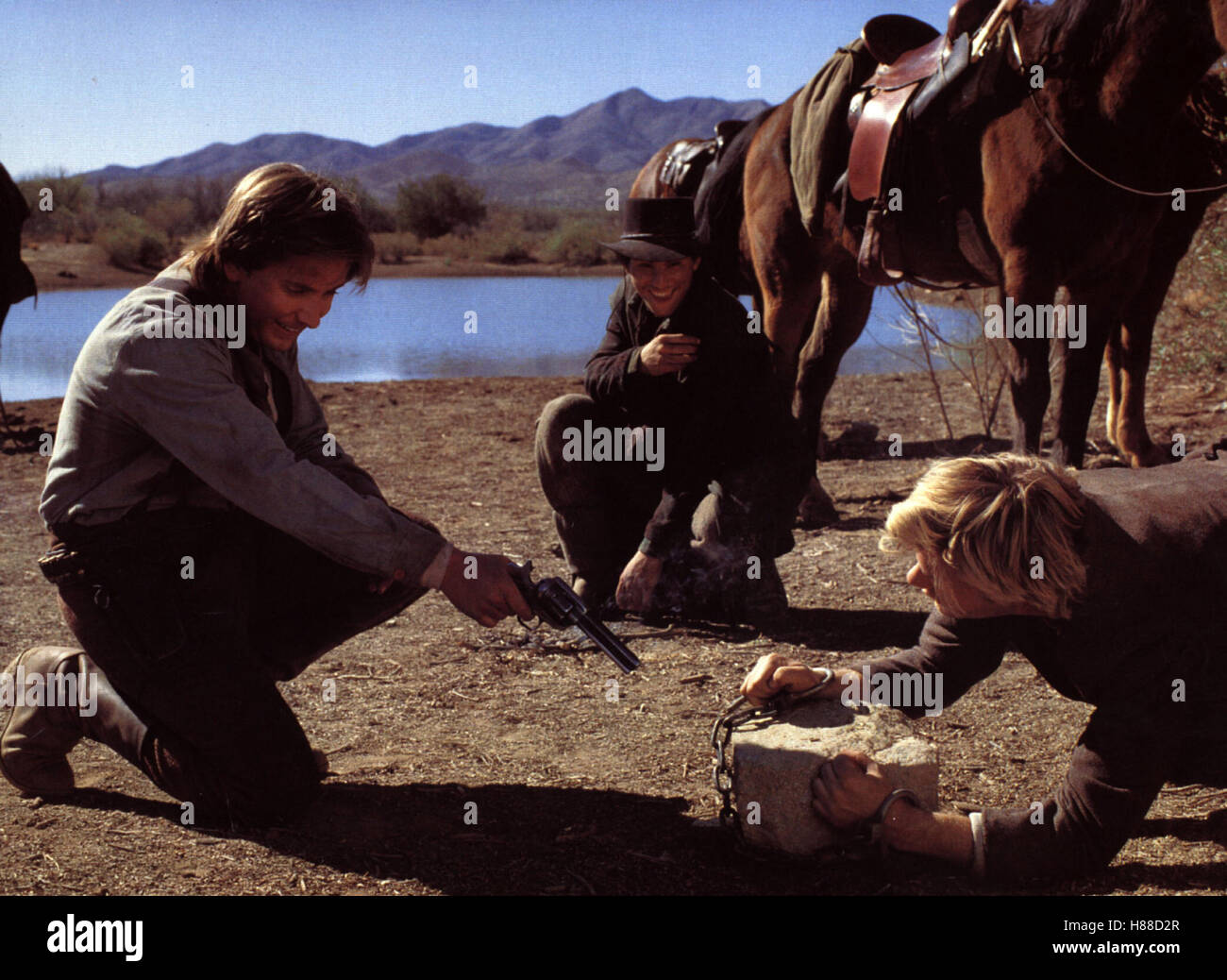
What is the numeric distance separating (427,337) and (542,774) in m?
15.3

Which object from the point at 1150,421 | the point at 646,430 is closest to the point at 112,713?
the point at 646,430

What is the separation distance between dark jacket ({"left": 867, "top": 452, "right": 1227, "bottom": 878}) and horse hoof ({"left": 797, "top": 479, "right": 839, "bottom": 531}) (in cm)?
359

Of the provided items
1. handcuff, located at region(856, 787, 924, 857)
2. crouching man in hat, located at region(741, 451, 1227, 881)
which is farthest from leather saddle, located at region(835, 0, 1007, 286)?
handcuff, located at region(856, 787, 924, 857)

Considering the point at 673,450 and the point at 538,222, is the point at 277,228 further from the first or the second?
the point at 538,222

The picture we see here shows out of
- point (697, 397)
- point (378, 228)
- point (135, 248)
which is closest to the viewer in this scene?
point (697, 397)

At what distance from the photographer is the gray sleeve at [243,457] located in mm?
2854

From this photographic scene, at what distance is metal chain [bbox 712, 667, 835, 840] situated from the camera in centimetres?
296

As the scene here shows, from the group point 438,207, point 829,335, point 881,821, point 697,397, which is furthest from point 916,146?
point 438,207

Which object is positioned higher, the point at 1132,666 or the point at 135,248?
the point at 135,248

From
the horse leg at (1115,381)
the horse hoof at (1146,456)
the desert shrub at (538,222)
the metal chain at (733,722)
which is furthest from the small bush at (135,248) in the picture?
the desert shrub at (538,222)

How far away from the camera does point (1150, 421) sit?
8.34 meters

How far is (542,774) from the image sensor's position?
11.4 feet

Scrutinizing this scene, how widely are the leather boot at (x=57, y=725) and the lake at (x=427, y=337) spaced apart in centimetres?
490

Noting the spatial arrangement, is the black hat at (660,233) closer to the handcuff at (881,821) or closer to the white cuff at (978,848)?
the handcuff at (881,821)
